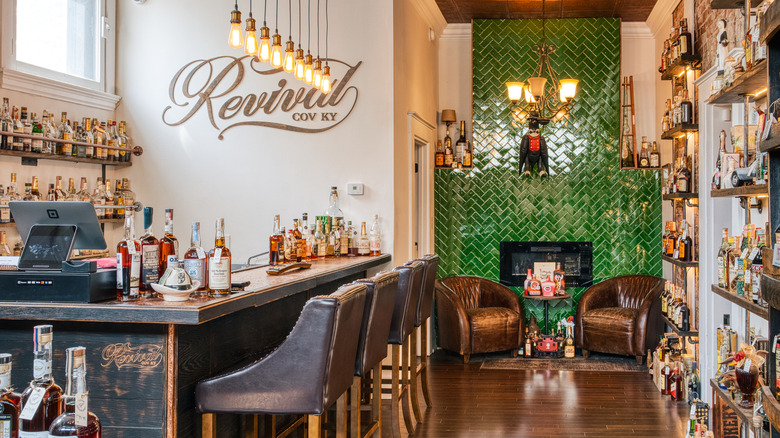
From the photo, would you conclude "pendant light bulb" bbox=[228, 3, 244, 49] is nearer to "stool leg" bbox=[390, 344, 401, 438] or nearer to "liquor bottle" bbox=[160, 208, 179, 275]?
"liquor bottle" bbox=[160, 208, 179, 275]

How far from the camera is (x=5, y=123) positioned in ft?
15.0

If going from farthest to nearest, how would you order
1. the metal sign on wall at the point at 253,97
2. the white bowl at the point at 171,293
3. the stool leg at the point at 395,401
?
the metal sign on wall at the point at 253,97, the stool leg at the point at 395,401, the white bowl at the point at 171,293

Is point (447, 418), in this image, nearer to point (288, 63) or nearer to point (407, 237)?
point (407, 237)

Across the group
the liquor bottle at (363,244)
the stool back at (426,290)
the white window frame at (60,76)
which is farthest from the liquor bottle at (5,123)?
the stool back at (426,290)

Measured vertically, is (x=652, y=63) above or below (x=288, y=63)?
above

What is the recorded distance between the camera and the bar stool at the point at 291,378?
2607 mm

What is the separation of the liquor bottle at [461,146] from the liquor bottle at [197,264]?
5234mm

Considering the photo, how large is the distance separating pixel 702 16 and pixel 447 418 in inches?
136

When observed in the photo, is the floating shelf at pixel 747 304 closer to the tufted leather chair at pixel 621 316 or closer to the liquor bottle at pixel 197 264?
the liquor bottle at pixel 197 264

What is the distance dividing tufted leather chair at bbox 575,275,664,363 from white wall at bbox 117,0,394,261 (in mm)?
2535

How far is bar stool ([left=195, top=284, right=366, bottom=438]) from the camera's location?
2607 millimetres

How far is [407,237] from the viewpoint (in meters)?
6.39

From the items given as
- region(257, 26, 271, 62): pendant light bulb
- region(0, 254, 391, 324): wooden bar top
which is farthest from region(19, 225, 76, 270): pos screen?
region(257, 26, 271, 62): pendant light bulb

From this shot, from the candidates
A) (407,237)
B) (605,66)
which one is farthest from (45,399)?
(605,66)
